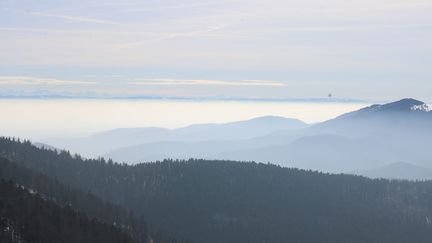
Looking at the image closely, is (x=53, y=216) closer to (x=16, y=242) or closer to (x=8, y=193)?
(x=8, y=193)

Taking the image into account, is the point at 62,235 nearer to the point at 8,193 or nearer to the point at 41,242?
the point at 41,242

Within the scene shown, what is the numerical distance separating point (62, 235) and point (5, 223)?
21.2 meters

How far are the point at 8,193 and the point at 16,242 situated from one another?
41.5m

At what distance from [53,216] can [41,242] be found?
2542 centimetres

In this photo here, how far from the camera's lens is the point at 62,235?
7387 inches

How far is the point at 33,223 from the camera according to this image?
180 meters

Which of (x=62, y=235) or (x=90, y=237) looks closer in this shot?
(x=62, y=235)

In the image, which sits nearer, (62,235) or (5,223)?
(5,223)

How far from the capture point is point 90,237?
655ft

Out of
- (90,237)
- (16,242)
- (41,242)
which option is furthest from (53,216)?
(16,242)

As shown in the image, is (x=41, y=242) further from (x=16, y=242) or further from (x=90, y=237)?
(x=90, y=237)

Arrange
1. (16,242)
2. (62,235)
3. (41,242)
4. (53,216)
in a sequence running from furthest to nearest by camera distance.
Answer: (53,216) → (62,235) → (41,242) → (16,242)

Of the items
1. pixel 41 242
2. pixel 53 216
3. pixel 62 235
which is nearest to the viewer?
pixel 41 242

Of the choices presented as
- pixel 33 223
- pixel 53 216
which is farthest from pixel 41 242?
pixel 53 216
